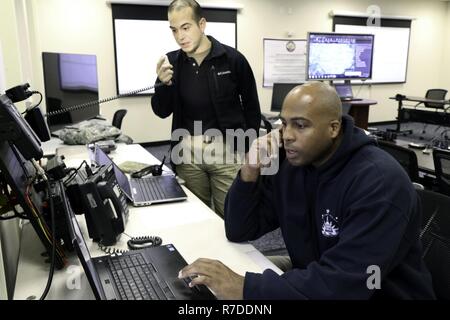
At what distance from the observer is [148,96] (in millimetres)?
6133

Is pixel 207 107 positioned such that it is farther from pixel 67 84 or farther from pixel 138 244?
pixel 138 244

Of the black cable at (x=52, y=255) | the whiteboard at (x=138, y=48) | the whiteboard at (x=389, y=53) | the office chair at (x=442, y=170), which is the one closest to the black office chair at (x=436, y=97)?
the whiteboard at (x=389, y=53)

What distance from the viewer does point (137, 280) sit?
1075 mm

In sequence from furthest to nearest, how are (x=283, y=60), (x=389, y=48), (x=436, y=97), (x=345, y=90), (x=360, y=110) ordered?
(x=389, y=48), (x=436, y=97), (x=283, y=60), (x=345, y=90), (x=360, y=110)

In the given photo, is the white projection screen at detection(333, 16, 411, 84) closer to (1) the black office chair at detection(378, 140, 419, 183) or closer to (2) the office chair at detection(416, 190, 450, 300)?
(1) the black office chair at detection(378, 140, 419, 183)

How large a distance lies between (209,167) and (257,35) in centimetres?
495

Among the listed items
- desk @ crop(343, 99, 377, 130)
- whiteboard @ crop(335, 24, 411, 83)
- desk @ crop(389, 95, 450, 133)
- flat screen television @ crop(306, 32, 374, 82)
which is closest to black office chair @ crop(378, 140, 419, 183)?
flat screen television @ crop(306, 32, 374, 82)

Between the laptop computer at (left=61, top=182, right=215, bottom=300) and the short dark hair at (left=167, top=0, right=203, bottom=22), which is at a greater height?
the short dark hair at (left=167, top=0, right=203, bottom=22)

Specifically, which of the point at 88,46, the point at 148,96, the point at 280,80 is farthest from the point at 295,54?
the point at 88,46

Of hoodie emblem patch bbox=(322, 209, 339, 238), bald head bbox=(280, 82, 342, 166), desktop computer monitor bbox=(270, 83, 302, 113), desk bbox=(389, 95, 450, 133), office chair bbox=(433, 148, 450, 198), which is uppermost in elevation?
bald head bbox=(280, 82, 342, 166)

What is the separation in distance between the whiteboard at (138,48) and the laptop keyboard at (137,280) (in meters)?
5.02

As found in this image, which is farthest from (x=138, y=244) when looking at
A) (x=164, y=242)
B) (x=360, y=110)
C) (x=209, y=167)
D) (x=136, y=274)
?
(x=360, y=110)

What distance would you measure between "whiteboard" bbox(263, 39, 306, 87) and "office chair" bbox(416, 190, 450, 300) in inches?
229

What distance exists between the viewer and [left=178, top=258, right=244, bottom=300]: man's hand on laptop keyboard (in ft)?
3.28
